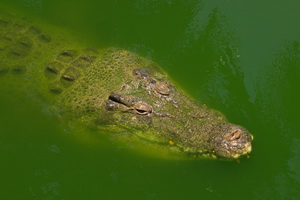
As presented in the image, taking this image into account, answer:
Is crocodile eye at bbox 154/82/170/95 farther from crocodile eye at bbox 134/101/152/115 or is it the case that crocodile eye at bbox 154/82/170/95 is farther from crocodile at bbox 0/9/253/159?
crocodile eye at bbox 134/101/152/115

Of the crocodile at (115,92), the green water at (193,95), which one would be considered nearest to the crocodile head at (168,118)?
the crocodile at (115,92)

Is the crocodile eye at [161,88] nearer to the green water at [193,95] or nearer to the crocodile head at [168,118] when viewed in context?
the crocodile head at [168,118]

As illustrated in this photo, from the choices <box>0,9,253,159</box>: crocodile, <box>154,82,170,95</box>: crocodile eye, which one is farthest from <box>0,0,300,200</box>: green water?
<box>154,82,170,95</box>: crocodile eye

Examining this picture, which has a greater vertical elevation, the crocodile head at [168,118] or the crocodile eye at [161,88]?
the crocodile eye at [161,88]

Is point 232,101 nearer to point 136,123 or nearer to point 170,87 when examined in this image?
point 170,87

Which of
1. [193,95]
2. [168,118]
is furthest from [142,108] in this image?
[193,95]

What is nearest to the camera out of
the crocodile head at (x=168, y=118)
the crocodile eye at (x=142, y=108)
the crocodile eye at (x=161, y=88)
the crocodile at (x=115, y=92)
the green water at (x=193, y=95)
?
the green water at (x=193, y=95)

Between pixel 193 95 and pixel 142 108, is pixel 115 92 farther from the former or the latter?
pixel 193 95
